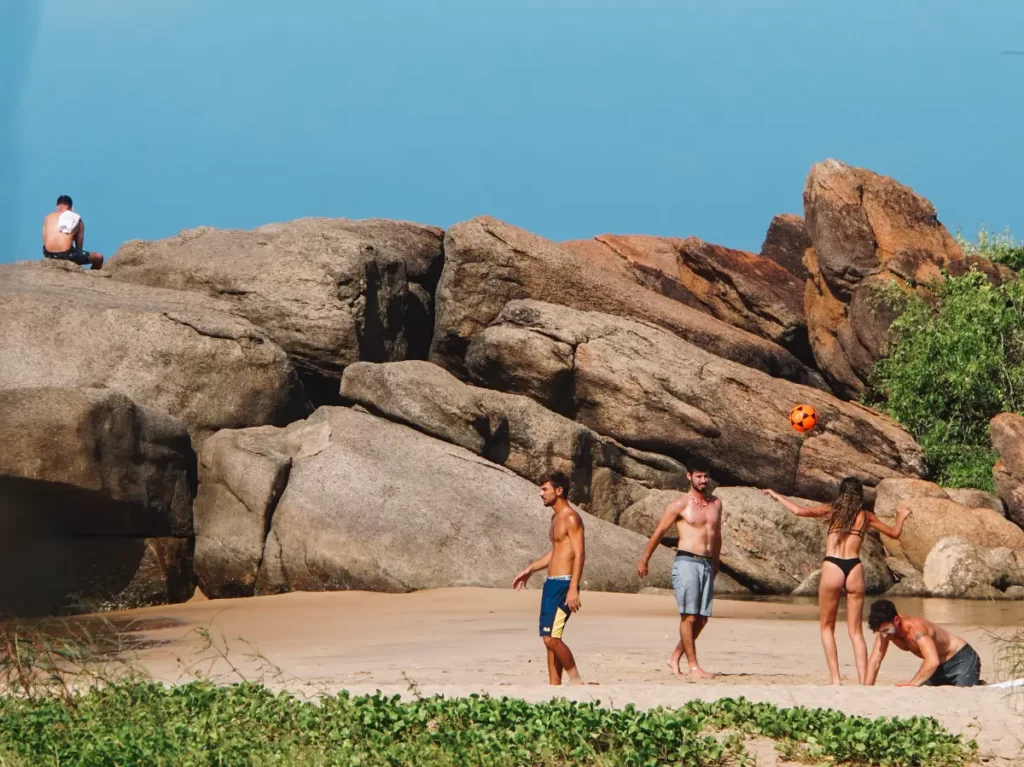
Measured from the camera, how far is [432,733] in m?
8.55

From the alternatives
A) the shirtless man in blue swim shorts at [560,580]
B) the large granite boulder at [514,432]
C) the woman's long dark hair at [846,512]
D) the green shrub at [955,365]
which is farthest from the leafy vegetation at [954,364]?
the shirtless man in blue swim shorts at [560,580]

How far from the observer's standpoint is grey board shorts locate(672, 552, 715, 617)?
12.6m

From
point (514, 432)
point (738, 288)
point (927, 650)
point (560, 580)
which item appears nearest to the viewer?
point (927, 650)

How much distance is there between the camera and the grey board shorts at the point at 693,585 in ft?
41.3

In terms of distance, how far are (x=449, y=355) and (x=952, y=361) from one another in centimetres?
1091

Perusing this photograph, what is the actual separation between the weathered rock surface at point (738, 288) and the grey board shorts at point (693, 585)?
19413mm

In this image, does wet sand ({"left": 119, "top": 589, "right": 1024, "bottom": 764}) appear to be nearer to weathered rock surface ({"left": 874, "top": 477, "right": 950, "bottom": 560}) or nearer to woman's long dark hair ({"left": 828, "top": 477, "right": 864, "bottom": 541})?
woman's long dark hair ({"left": 828, "top": 477, "right": 864, "bottom": 541})

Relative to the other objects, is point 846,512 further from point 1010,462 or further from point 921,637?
point 1010,462

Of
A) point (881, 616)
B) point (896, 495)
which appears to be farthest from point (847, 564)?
point (896, 495)

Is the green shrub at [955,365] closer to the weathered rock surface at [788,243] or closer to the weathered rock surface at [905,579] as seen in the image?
the weathered rock surface at [905,579]

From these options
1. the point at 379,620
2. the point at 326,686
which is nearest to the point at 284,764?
the point at 326,686

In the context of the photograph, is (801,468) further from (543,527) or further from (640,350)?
(543,527)

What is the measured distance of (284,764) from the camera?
773 cm

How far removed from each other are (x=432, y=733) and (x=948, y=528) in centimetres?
1779
